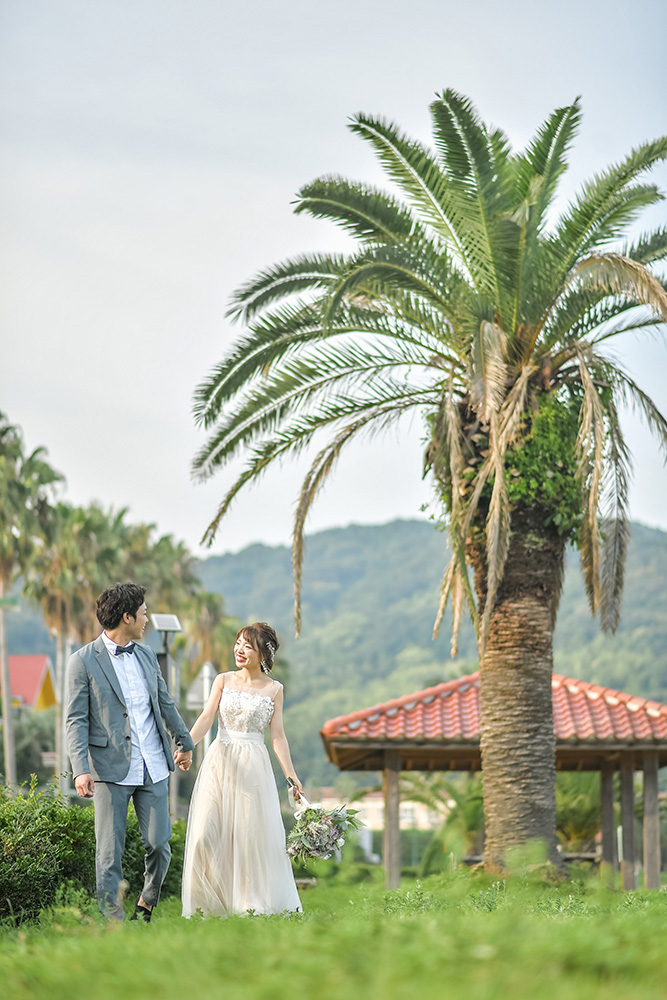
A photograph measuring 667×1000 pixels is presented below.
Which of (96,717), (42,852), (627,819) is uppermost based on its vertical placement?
(96,717)

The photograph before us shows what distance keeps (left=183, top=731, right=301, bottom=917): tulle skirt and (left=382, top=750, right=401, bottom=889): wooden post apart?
9.72 metres

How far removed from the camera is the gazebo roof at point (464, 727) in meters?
16.8

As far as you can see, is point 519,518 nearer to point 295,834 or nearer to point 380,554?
point 295,834

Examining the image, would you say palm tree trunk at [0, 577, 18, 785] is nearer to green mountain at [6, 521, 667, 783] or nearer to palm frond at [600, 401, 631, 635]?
palm frond at [600, 401, 631, 635]

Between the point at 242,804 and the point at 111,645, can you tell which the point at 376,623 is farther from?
the point at 111,645

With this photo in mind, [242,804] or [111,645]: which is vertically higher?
[111,645]

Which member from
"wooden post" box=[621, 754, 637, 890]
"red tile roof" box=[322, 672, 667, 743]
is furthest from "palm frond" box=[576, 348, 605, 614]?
"wooden post" box=[621, 754, 637, 890]

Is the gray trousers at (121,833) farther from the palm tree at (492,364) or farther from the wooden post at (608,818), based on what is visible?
the wooden post at (608,818)

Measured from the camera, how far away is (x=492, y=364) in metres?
11.8

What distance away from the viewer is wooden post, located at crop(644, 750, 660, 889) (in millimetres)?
17047

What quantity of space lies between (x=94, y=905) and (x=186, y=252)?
36222 millimetres

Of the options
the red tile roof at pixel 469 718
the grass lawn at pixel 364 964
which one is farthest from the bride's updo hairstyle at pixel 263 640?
the red tile roof at pixel 469 718

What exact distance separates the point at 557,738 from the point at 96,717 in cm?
1143

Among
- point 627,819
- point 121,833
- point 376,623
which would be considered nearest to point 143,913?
point 121,833
